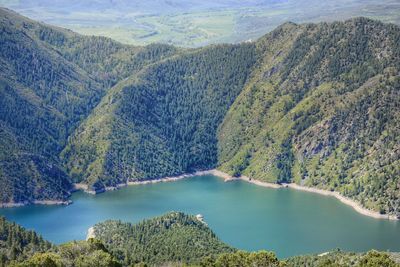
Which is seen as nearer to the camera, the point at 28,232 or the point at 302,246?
the point at 28,232

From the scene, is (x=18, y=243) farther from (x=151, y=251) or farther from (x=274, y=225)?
(x=274, y=225)

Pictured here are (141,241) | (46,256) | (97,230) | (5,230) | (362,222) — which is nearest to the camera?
(46,256)

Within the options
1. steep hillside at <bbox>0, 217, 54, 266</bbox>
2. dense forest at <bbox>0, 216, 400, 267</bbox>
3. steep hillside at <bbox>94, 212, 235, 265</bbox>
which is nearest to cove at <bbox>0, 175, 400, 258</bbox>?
steep hillside at <bbox>94, 212, 235, 265</bbox>

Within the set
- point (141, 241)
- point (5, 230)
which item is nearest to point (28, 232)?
point (5, 230)

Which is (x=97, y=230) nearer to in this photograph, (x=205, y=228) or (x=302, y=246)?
(x=205, y=228)

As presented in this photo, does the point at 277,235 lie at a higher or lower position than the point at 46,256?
lower

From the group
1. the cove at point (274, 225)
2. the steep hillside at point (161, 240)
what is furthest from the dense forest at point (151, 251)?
the cove at point (274, 225)

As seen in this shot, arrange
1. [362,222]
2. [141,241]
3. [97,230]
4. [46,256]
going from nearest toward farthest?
1. [46,256]
2. [141,241]
3. [97,230]
4. [362,222]

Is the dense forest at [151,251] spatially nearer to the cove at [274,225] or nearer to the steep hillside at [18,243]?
the steep hillside at [18,243]
